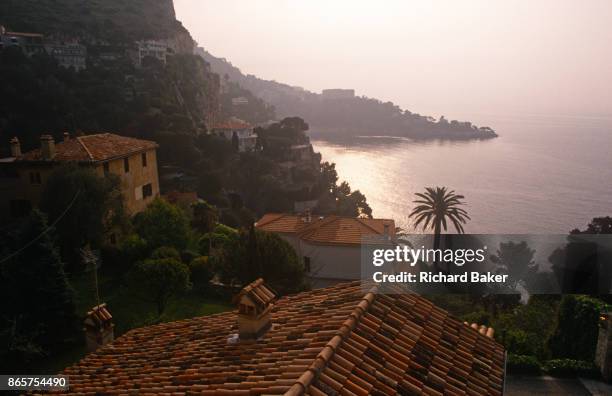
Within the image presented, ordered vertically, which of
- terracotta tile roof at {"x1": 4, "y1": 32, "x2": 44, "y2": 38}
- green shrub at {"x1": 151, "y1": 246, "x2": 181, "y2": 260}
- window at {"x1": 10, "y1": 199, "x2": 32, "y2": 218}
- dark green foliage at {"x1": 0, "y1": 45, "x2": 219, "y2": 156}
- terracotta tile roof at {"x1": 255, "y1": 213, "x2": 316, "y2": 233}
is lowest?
terracotta tile roof at {"x1": 255, "y1": 213, "x2": 316, "y2": 233}

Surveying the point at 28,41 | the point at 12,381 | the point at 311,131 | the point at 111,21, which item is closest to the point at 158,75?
the point at 28,41

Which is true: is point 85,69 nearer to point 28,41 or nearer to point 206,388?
point 28,41

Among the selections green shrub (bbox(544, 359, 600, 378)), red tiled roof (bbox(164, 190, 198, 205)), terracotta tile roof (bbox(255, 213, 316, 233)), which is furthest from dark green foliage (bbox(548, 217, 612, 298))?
red tiled roof (bbox(164, 190, 198, 205))

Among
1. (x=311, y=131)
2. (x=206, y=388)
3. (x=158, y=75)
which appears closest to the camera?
(x=206, y=388)

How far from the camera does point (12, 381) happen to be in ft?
37.5

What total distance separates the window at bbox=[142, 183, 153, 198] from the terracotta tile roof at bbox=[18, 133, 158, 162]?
2.92 meters

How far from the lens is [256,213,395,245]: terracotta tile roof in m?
27.3

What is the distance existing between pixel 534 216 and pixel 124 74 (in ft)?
234

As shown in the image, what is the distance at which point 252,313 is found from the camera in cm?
706

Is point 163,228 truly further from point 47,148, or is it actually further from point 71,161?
point 47,148

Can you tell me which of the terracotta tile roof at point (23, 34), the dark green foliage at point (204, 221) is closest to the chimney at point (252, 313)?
the dark green foliage at point (204, 221)

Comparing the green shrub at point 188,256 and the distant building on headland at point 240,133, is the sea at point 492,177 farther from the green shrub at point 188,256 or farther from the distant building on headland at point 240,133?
the green shrub at point 188,256

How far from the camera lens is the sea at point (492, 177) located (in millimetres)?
78312

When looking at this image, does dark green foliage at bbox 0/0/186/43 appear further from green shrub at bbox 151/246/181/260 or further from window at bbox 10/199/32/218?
green shrub at bbox 151/246/181/260
